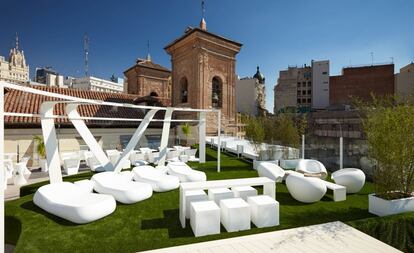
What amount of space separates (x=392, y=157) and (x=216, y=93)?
55.2ft

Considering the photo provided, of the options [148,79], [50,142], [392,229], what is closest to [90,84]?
[148,79]

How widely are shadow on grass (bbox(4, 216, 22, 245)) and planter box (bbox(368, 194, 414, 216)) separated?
842 cm

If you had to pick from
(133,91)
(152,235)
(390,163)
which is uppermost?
(133,91)

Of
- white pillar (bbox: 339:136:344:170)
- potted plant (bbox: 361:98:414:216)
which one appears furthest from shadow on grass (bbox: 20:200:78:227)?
white pillar (bbox: 339:136:344:170)

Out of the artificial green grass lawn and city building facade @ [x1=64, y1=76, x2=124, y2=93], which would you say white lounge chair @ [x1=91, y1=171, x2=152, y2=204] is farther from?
city building facade @ [x1=64, y1=76, x2=124, y2=93]

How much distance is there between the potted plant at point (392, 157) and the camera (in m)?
5.55

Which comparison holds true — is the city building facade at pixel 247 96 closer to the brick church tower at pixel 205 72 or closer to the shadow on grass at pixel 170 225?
the brick church tower at pixel 205 72

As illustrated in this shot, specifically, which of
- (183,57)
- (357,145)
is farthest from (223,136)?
(357,145)

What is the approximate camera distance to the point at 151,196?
733cm

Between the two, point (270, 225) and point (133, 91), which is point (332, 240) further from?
point (133, 91)

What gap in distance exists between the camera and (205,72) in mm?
19734

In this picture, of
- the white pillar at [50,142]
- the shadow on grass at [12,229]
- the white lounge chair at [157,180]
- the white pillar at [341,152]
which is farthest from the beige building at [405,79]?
the shadow on grass at [12,229]

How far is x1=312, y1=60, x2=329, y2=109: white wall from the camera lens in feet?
160

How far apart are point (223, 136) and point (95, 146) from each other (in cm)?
1281
